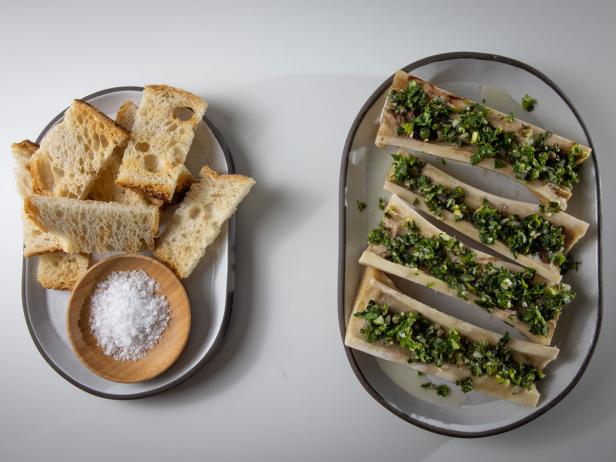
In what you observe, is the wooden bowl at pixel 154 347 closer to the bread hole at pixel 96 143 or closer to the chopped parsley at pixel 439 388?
the bread hole at pixel 96 143

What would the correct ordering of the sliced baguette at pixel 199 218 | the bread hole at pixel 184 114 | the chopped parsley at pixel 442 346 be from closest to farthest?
the chopped parsley at pixel 442 346, the sliced baguette at pixel 199 218, the bread hole at pixel 184 114

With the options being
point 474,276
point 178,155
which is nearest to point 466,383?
point 474,276

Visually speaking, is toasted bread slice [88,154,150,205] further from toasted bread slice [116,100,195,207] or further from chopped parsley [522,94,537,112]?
chopped parsley [522,94,537,112]

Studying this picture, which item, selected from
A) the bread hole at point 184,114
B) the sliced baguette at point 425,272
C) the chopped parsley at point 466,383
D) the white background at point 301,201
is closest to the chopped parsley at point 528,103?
the white background at point 301,201

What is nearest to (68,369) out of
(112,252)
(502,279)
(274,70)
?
(112,252)

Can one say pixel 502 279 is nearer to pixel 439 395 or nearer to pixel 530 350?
pixel 530 350

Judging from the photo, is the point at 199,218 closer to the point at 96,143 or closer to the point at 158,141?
the point at 158,141
